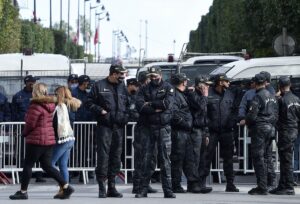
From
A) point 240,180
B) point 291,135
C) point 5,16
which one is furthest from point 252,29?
point 291,135

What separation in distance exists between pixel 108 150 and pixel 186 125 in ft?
4.88

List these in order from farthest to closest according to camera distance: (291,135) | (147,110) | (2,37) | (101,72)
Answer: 1. (2,37)
2. (101,72)
3. (291,135)
4. (147,110)

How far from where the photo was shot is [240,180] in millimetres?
22078

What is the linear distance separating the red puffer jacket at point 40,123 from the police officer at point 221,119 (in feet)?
10.00

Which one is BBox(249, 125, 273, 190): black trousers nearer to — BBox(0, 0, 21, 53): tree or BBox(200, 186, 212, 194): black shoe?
BBox(200, 186, 212, 194): black shoe

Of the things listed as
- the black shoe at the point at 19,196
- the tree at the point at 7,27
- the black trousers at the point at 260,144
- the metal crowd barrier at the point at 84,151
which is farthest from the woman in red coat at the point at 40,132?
the tree at the point at 7,27

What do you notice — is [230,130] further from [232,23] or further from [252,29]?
[232,23]

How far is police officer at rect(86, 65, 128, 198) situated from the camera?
1748 centimetres

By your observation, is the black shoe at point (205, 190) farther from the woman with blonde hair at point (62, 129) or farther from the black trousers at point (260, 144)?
the woman with blonde hair at point (62, 129)

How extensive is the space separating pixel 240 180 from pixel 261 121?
407cm

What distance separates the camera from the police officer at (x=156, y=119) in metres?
17.2

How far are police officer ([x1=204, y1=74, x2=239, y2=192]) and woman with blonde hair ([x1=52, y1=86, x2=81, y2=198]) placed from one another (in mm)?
2371

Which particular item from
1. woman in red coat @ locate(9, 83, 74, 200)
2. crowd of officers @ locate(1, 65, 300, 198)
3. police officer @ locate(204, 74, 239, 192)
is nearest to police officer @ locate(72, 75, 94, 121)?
crowd of officers @ locate(1, 65, 300, 198)

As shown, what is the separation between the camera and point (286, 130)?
18609 mm
